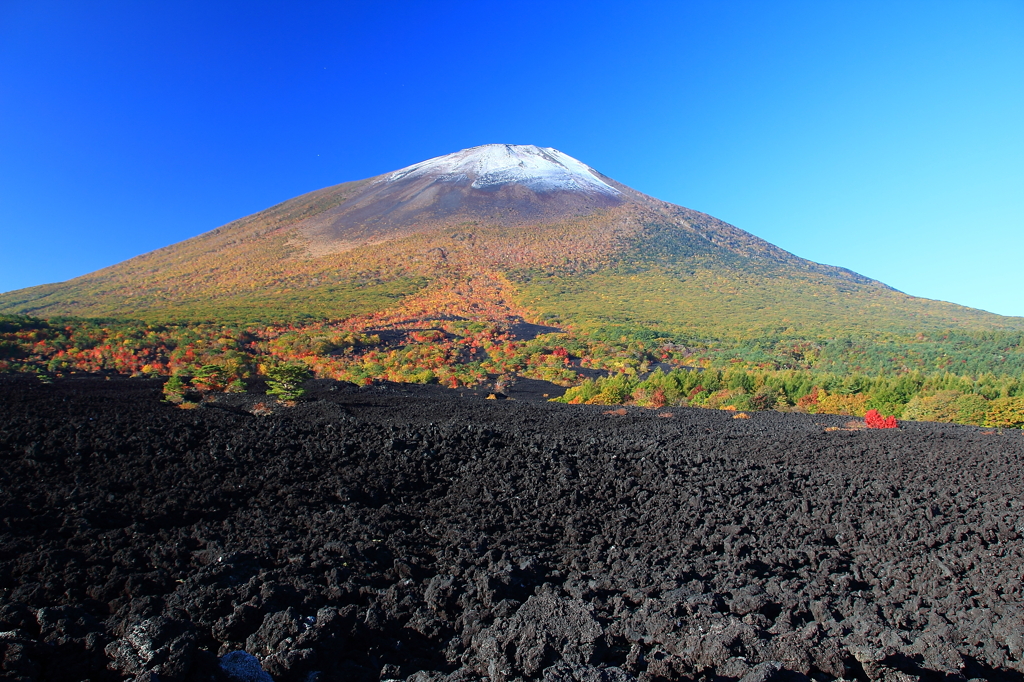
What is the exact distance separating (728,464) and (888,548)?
8.67ft

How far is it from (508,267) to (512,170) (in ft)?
99.7

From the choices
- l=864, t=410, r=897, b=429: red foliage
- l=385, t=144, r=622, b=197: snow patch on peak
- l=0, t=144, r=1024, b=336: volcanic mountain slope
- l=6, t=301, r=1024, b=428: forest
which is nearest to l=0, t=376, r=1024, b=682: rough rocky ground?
l=864, t=410, r=897, b=429: red foliage

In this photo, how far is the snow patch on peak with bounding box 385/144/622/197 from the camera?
71938mm

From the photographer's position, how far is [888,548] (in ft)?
15.4

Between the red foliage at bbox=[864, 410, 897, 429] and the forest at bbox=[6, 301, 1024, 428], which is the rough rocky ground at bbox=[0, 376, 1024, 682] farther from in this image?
the forest at bbox=[6, 301, 1024, 428]

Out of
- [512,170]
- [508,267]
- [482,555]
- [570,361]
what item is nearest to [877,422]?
[482,555]

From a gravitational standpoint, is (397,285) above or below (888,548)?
above

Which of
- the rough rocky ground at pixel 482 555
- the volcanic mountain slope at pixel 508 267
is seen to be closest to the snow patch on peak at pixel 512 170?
the volcanic mountain slope at pixel 508 267

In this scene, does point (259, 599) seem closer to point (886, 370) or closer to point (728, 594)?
point (728, 594)

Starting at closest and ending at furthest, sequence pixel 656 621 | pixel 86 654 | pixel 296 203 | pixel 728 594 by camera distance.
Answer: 1. pixel 86 654
2. pixel 656 621
3. pixel 728 594
4. pixel 296 203

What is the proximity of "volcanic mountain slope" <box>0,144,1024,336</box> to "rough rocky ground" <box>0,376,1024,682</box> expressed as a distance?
29087 millimetres

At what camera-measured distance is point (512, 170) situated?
249 feet

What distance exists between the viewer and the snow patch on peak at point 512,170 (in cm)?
7194

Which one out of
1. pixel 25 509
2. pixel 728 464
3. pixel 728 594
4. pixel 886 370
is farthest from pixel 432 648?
pixel 886 370
